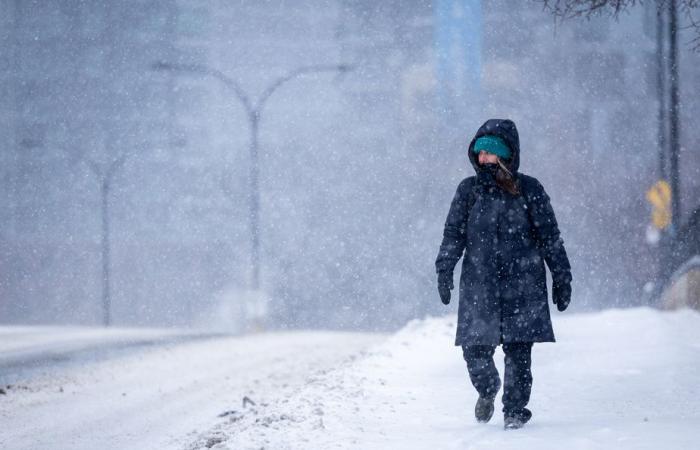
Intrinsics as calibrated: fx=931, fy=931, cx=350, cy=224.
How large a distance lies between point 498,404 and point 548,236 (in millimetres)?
1916

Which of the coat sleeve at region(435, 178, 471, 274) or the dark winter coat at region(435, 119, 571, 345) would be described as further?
the coat sleeve at region(435, 178, 471, 274)

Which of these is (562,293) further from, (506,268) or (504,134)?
(504,134)

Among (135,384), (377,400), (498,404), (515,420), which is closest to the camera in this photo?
(515,420)

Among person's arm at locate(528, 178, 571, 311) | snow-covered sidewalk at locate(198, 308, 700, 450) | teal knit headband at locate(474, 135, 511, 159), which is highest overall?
teal knit headband at locate(474, 135, 511, 159)

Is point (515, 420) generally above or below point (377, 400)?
above

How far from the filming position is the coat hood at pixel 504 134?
5664 mm

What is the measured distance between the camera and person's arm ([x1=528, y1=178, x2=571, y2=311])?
18.5ft

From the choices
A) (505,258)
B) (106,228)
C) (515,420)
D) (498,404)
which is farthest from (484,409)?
(106,228)

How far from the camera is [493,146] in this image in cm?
564

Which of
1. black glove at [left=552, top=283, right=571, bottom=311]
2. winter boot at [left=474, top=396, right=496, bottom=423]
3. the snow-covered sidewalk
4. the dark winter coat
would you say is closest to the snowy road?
the snow-covered sidewalk

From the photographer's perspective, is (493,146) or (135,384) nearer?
(493,146)

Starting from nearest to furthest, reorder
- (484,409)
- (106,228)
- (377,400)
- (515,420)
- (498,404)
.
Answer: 1. (515,420)
2. (484,409)
3. (498,404)
4. (377,400)
5. (106,228)

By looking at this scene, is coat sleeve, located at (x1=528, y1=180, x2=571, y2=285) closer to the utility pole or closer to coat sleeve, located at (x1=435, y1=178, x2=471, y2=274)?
coat sleeve, located at (x1=435, y1=178, x2=471, y2=274)

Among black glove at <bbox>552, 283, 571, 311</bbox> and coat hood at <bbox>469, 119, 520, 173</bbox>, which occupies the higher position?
coat hood at <bbox>469, 119, 520, 173</bbox>
